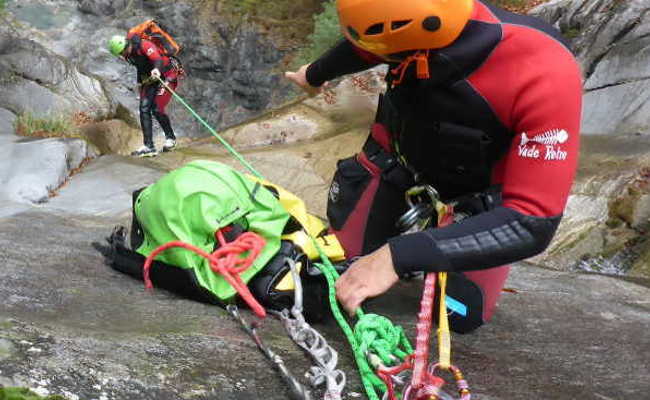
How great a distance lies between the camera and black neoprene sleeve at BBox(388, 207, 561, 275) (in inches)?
73.9

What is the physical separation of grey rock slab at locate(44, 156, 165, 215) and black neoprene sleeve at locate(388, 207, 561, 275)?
13.5 ft

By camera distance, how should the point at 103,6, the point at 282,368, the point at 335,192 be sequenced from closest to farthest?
the point at 282,368
the point at 335,192
the point at 103,6

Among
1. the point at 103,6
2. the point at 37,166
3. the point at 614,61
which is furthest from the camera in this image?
the point at 103,6

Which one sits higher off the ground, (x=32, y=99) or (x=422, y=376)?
(x=422, y=376)

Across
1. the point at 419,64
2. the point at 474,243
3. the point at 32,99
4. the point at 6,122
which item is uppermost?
the point at 419,64

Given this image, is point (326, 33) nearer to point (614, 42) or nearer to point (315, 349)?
point (614, 42)

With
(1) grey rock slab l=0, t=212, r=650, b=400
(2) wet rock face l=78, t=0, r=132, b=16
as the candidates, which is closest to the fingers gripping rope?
(1) grey rock slab l=0, t=212, r=650, b=400

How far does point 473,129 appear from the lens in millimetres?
2197

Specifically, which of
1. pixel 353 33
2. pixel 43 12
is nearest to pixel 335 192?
pixel 353 33

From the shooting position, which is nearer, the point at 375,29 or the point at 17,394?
the point at 17,394

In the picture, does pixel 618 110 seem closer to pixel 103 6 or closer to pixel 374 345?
pixel 374 345

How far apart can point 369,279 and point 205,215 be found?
674 mm

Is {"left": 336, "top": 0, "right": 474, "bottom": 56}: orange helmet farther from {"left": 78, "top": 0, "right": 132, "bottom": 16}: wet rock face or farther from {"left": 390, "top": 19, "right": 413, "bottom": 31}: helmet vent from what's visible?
{"left": 78, "top": 0, "right": 132, "bottom": 16}: wet rock face

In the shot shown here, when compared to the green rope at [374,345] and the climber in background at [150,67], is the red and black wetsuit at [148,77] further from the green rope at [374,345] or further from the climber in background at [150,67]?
the green rope at [374,345]
